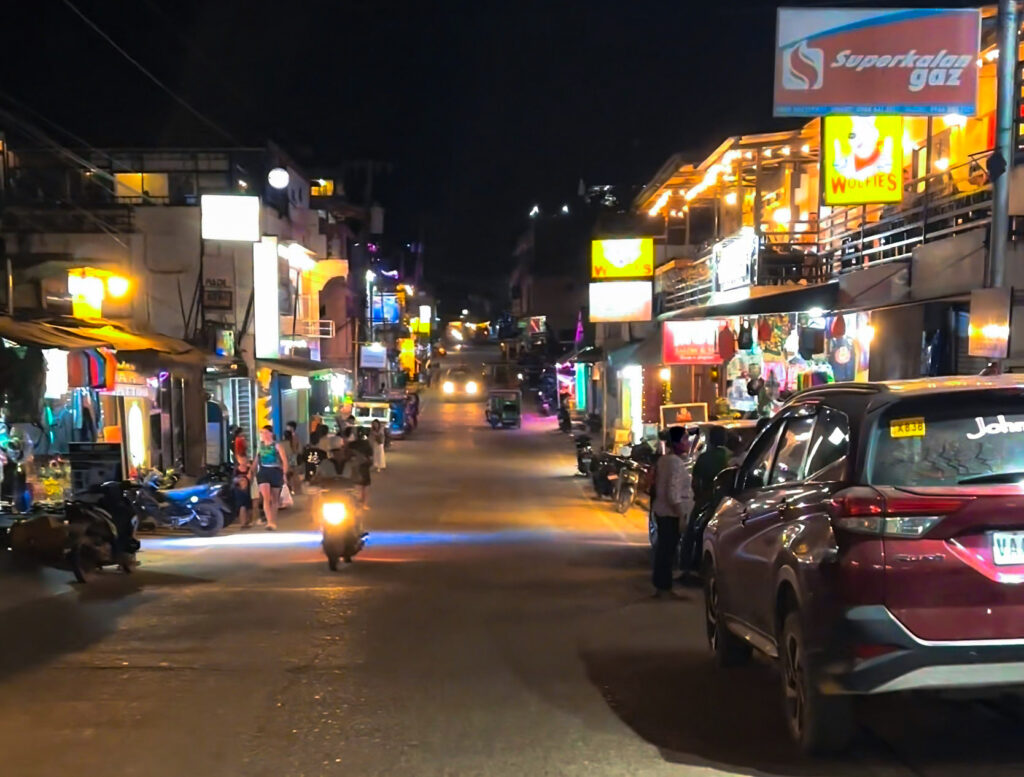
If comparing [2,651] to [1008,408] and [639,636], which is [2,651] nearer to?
[639,636]

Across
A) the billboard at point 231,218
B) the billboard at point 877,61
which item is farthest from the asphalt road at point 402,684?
the billboard at point 231,218

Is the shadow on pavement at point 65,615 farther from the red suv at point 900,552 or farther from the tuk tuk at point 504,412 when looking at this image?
the tuk tuk at point 504,412

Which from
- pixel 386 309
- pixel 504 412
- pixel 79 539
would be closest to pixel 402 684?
pixel 79 539

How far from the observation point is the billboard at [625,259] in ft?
98.8

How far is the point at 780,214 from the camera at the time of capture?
2414 centimetres

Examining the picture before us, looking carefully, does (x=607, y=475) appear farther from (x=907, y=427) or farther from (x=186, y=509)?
(x=907, y=427)

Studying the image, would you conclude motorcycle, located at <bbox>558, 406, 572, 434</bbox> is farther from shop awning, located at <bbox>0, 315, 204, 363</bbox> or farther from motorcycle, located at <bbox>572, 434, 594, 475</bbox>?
shop awning, located at <bbox>0, 315, 204, 363</bbox>

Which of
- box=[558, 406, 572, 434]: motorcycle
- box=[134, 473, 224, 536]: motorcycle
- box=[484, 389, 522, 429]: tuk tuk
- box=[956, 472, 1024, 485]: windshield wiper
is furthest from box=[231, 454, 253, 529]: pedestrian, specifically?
box=[484, 389, 522, 429]: tuk tuk

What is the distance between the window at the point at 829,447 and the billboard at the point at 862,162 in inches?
407

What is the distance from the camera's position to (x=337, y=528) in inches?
479

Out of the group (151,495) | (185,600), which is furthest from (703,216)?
(185,600)

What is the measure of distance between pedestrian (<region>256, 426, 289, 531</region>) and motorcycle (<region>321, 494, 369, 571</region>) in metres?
5.41

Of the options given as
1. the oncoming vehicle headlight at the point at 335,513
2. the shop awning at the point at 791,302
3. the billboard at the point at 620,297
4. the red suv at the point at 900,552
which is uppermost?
the billboard at the point at 620,297

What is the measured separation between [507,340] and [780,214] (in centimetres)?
7689
